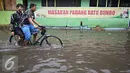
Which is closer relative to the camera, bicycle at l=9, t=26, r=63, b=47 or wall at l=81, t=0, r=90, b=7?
bicycle at l=9, t=26, r=63, b=47

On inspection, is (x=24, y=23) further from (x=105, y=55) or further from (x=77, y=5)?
(x=77, y=5)

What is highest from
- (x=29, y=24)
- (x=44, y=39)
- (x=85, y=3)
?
(x=85, y=3)

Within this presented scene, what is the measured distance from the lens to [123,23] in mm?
16062

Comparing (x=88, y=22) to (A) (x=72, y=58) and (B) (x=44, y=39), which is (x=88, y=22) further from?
(A) (x=72, y=58)

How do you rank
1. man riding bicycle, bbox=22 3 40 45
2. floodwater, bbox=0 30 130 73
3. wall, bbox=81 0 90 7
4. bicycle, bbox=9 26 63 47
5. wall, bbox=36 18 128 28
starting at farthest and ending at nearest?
wall, bbox=81 0 90 7 < wall, bbox=36 18 128 28 < bicycle, bbox=9 26 63 47 < man riding bicycle, bbox=22 3 40 45 < floodwater, bbox=0 30 130 73

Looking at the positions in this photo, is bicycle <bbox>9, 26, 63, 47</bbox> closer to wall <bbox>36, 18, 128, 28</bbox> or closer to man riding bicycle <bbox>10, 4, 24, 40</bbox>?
man riding bicycle <bbox>10, 4, 24, 40</bbox>

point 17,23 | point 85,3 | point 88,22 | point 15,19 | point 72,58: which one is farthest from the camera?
point 85,3

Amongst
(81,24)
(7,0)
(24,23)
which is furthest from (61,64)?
(7,0)

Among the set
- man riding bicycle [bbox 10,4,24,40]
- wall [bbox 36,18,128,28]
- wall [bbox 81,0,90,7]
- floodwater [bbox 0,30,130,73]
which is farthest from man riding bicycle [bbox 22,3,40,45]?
wall [bbox 81,0,90,7]

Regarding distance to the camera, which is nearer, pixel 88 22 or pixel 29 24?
pixel 29 24

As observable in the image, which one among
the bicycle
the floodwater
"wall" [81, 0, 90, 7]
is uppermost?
"wall" [81, 0, 90, 7]

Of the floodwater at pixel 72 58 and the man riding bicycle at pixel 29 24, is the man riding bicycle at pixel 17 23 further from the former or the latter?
the floodwater at pixel 72 58

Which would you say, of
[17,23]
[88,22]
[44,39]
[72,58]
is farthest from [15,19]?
[88,22]

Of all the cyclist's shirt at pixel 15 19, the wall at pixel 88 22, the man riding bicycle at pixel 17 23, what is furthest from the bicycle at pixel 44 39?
the wall at pixel 88 22
